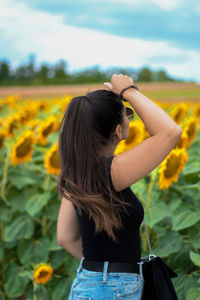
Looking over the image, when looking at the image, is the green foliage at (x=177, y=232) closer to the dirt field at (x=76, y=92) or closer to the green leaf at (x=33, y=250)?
the green leaf at (x=33, y=250)

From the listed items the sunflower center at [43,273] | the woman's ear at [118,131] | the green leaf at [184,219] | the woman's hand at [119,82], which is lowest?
the sunflower center at [43,273]

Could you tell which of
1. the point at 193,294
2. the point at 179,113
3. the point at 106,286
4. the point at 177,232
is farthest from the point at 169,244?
the point at 179,113

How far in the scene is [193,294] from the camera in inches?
95.7

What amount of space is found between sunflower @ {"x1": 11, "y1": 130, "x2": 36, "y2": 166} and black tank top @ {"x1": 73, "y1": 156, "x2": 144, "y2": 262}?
5.97 ft

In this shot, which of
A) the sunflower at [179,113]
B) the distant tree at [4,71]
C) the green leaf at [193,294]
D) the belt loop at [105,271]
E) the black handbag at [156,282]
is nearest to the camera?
the belt loop at [105,271]

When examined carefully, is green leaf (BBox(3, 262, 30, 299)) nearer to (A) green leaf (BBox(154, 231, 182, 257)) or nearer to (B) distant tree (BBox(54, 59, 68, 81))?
(A) green leaf (BBox(154, 231, 182, 257))

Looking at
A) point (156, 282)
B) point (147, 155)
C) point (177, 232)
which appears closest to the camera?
point (147, 155)

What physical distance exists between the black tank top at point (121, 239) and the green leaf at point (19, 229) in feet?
4.98

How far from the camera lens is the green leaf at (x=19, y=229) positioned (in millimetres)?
3322

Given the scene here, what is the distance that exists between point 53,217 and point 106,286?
154 cm

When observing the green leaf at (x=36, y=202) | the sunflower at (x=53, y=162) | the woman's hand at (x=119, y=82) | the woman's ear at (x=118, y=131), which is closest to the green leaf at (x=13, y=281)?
the green leaf at (x=36, y=202)

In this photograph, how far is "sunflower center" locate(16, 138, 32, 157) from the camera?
3604mm

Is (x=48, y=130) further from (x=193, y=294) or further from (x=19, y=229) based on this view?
(x=193, y=294)

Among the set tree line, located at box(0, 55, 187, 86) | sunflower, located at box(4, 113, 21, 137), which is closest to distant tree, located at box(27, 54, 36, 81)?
tree line, located at box(0, 55, 187, 86)
